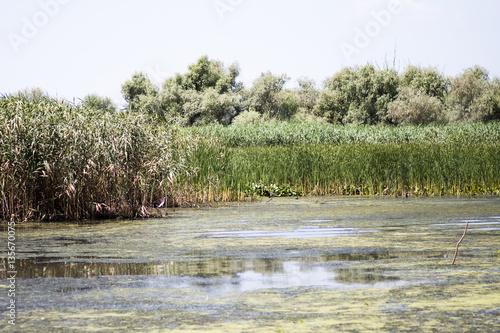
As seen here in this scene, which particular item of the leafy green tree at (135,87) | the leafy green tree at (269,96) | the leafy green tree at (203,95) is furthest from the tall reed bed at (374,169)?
the leafy green tree at (135,87)

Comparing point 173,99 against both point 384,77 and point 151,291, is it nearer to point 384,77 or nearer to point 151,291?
point 384,77

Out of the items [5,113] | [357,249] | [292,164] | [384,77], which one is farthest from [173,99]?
[357,249]

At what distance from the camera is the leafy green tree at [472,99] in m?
68.2

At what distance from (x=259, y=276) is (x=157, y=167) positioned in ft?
23.6

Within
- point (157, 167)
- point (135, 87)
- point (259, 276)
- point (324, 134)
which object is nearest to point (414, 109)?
point (324, 134)

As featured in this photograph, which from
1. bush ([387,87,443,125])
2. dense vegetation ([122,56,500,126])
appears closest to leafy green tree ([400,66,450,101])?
dense vegetation ([122,56,500,126])

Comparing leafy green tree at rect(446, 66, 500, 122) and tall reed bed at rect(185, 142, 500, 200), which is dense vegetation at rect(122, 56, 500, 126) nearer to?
leafy green tree at rect(446, 66, 500, 122)

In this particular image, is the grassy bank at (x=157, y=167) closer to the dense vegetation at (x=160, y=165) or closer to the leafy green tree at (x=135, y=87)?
the dense vegetation at (x=160, y=165)

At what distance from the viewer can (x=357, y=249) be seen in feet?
25.6

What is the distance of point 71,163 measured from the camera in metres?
11.9

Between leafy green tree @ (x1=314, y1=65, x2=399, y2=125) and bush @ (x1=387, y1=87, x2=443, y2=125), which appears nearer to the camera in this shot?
bush @ (x1=387, y1=87, x2=443, y2=125)

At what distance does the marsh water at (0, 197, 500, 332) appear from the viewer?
443 cm

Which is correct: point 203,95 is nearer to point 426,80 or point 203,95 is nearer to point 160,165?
point 426,80

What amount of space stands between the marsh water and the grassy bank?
0.99 metres
